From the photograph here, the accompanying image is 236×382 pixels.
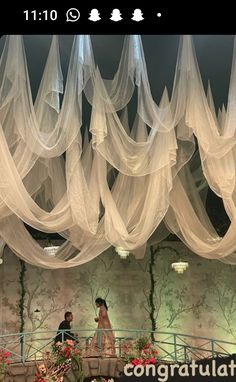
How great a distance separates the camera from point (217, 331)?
8.94 metres

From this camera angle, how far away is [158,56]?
17.0 feet

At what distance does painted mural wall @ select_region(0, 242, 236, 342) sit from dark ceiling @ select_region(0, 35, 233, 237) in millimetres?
3869

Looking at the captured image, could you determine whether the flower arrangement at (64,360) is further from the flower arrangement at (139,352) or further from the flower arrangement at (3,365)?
the flower arrangement at (139,352)

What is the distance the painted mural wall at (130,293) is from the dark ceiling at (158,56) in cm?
387

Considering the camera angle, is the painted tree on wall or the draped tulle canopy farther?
the painted tree on wall

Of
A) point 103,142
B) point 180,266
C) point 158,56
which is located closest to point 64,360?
point 103,142

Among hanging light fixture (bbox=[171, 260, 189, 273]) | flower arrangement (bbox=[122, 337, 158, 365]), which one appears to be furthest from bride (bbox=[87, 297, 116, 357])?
hanging light fixture (bbox=[171, 260, 189, 273])

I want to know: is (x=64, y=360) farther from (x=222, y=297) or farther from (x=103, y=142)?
(x=222, y=297)

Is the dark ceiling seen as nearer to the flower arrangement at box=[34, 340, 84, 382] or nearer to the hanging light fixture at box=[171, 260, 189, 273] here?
the flower arrangement at box=[34, 340, 84, 382]

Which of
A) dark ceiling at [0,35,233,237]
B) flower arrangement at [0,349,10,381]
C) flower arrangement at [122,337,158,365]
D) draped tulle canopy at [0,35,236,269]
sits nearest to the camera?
draped tulle canopy at [0,35,236,269]

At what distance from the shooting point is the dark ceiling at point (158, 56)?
4992 millimetres

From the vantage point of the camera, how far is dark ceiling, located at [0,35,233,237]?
4.99 meters
